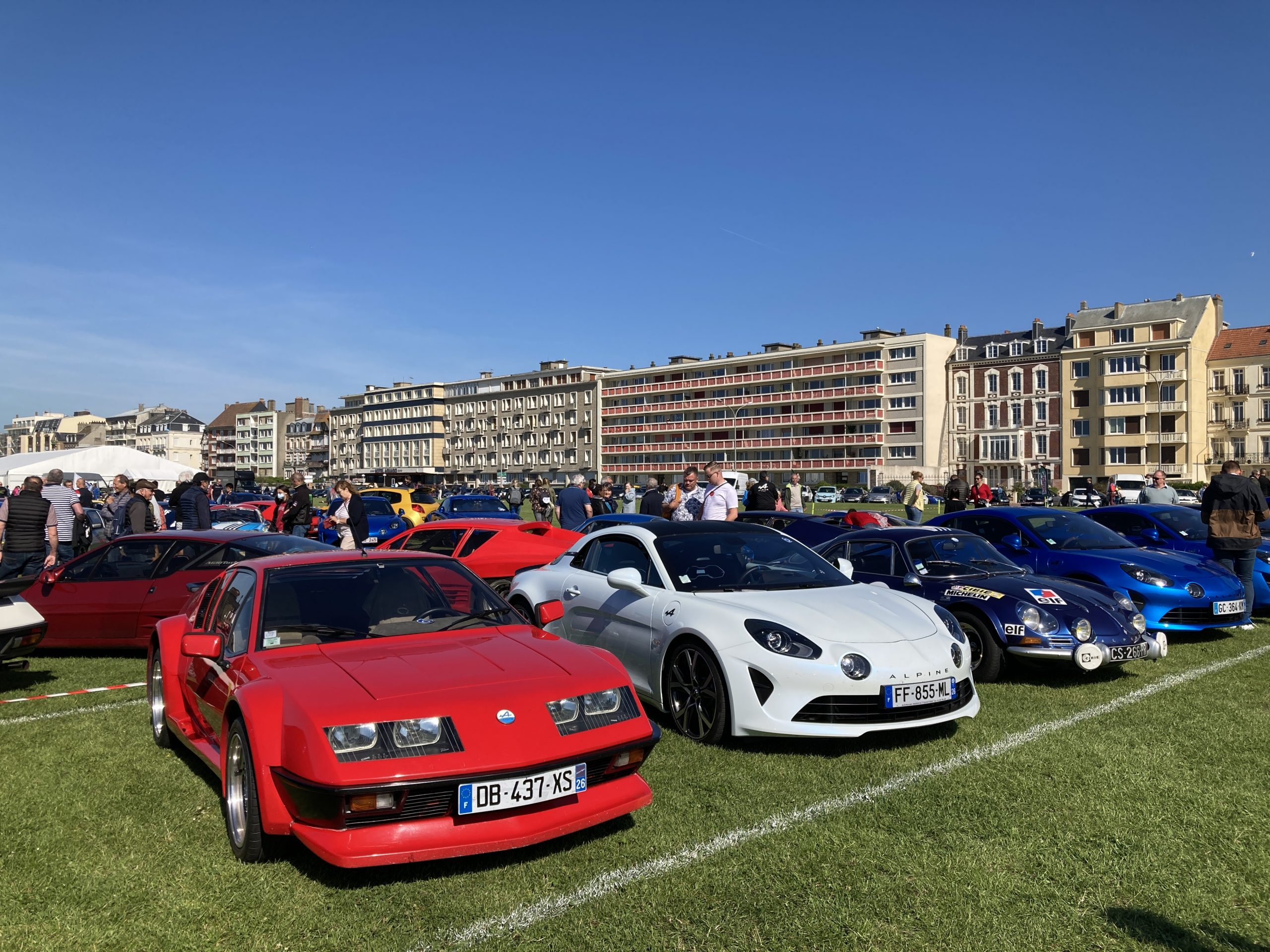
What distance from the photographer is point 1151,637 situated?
25.2 feet

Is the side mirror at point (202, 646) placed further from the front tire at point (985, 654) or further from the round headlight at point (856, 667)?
the front tire at point (985, 654)

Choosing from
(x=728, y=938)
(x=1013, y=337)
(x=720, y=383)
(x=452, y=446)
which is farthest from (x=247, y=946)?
(x=452, y=446)

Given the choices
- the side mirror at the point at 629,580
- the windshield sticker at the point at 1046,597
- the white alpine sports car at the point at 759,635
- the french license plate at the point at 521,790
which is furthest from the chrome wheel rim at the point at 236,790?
the windshield sticker at the point at 1046,597

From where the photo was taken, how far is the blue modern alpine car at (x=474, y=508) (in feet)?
76.8

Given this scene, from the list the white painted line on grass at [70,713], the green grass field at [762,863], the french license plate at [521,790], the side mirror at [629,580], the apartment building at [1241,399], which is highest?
the apartment building at [1241,399]

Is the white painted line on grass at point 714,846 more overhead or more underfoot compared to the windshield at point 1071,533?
more underfoot

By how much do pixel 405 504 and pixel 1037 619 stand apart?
1889cm

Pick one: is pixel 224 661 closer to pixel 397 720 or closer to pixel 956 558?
pixel 397 720

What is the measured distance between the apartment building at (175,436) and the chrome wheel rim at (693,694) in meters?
195

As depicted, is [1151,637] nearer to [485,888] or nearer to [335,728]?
[485,888]

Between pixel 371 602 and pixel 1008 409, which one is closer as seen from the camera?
pixel 371 602

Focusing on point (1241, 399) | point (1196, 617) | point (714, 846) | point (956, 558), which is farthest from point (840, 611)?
point (1241, 399)

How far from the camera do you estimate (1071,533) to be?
10281 millimetres

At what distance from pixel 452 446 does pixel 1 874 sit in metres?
140
